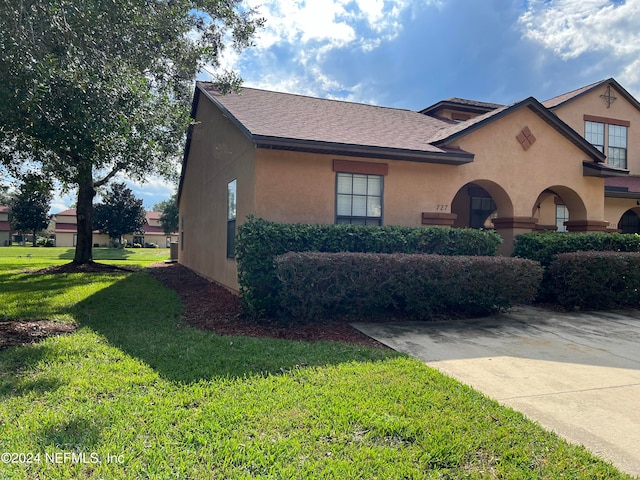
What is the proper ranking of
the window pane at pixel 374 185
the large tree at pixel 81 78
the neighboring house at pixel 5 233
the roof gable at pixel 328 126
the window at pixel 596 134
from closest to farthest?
the large tree at pixel 81 78 < the roof gable at pixel 328 126 < the window pane at pixel 374 185 < the window at pixel 596 134 < the neighboring house at pixel 5 233

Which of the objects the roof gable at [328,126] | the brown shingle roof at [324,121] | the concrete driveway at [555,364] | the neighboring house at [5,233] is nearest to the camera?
the concrete driveway at [555,364]

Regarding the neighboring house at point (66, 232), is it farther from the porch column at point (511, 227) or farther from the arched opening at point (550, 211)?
the porch column at point (511, 227)

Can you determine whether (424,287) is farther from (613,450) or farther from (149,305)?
(149,305)

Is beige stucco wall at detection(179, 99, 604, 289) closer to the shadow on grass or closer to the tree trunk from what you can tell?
the shadow on grass

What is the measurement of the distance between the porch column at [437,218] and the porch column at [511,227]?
6.62ft

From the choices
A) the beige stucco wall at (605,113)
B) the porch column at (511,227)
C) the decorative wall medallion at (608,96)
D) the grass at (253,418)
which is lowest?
the grass at (253,418)

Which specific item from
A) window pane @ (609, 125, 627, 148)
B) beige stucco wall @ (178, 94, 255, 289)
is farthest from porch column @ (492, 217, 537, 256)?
window pane @ (609, 125, 627, 148)

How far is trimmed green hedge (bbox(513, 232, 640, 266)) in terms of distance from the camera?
10.2 m

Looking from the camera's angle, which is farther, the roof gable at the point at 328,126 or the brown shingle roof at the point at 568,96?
the brown shingle roof at the point at 568,96

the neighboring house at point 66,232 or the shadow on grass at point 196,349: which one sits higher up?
the neighboring house at point 66,232

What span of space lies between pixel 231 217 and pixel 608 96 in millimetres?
15642

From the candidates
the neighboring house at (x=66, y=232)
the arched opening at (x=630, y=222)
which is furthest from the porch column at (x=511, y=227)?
the neighboring house at (x=66, y=232)

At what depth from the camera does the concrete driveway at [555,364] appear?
12.1 ft

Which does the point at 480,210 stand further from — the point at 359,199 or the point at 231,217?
the point at 231,217
